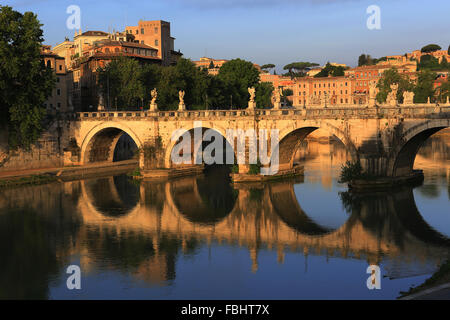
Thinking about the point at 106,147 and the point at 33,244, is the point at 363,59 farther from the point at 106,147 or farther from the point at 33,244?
the point at 33,244

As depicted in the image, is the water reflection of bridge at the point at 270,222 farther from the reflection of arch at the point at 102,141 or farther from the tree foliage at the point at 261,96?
the tree foliage at the point at 261,96

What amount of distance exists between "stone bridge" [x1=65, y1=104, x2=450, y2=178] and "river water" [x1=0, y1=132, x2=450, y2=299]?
2.30m

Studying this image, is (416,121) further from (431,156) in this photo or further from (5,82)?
(5,82)

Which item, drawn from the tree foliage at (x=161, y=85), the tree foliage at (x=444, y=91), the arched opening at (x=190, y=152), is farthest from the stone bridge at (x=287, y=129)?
the tree foliage at (x=444, y=91)

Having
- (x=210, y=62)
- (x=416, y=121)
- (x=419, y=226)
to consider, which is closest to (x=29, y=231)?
(x=419, y=226)

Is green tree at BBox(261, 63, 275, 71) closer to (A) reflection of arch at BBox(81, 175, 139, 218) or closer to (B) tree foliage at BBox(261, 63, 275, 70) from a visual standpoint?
(B) tree foliage at BBox(261, 63, 275, 70)

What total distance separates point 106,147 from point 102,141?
3.46ft

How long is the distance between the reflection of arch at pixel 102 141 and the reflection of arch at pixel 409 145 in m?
20.3

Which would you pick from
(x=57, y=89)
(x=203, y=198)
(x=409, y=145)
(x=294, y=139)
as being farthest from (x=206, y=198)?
(x=57, y=89)

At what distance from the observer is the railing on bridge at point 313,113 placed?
3262cm

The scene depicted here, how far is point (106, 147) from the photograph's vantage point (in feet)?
161

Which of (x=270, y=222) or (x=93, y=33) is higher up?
(x=93, y=33)

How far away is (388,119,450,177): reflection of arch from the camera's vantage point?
104ft

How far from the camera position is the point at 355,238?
25.0 m
